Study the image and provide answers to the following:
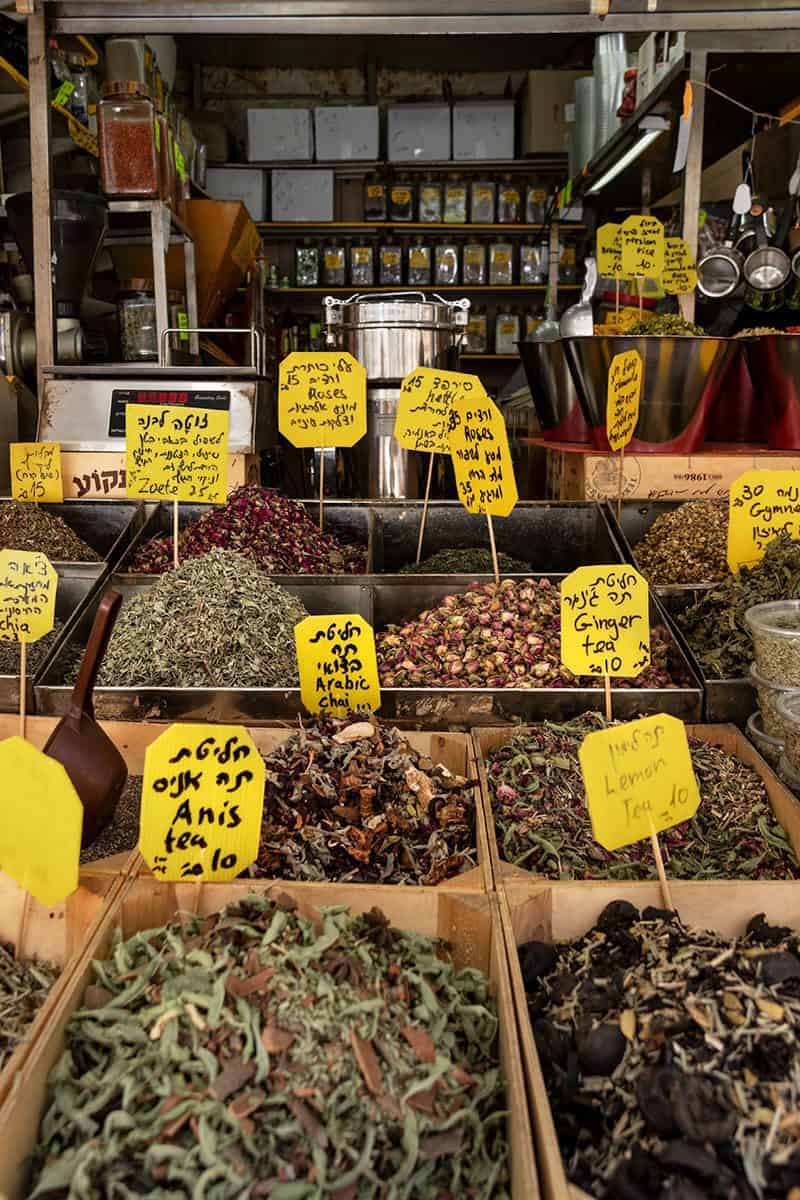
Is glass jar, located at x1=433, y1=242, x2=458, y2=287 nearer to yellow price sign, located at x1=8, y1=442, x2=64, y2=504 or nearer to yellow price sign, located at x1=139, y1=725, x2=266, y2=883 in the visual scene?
yellow price sign, located at x1=8, y1=442, x2=64, y2=504

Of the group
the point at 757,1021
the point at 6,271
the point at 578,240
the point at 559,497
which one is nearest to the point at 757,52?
the point at 559,497

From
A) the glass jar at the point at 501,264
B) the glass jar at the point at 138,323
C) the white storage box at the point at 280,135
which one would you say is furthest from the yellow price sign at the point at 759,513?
the white storage box at the point at 280,135

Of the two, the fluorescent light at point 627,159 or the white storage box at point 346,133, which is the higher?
the white storage box at point 346,133

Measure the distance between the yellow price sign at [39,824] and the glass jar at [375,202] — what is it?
731 cm

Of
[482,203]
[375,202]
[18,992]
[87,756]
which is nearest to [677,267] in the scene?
[87,756]

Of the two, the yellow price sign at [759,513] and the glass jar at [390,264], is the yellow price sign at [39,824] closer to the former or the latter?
the yellow price sign at [759,513]

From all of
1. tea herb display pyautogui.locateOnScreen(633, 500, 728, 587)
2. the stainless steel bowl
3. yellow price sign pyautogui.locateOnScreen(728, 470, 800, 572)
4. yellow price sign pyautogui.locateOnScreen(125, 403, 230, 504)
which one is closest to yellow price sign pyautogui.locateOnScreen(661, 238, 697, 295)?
the stainless steel bowl

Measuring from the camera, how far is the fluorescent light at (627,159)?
11.4ft

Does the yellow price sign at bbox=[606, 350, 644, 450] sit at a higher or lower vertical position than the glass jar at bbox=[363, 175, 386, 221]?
lower

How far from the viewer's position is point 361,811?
135 centimetres

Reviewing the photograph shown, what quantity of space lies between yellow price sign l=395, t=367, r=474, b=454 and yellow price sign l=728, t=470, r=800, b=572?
2.44 feet

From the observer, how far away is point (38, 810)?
109 centimetres

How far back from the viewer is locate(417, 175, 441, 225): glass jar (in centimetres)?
759

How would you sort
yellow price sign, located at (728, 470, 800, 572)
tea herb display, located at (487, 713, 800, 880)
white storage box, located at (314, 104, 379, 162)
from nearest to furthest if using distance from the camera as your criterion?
tea herb display, located at (487, 713, 800, 880) → yellow price sign, located at (728, 470, 800, 572) → white storage box, located at (314, 104, 379, 162)
